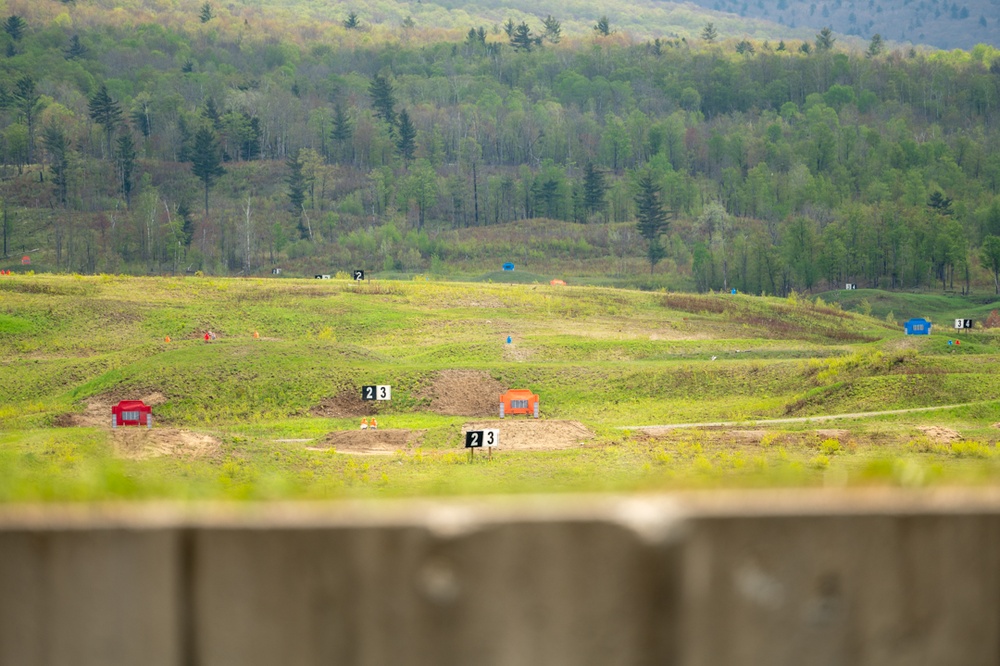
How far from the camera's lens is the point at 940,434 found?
1304 inches

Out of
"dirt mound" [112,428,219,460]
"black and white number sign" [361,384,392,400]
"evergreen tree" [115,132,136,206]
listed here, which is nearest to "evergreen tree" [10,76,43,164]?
"evergreen tree" [115,132,136,206]

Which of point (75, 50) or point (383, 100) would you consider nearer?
point (383, 100)

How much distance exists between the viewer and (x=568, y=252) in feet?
390

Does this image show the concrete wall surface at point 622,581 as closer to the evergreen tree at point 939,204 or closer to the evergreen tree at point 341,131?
the evergreen tree at point 939,204

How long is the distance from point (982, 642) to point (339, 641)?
6.72 feet

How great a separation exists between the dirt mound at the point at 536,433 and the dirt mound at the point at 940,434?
407 inches

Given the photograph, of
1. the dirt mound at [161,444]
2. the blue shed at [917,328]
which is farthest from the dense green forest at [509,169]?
the dirt mound at [161,444]

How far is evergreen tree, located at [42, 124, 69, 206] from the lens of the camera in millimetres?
131750

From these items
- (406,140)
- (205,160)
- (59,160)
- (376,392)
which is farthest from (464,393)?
(406,140)

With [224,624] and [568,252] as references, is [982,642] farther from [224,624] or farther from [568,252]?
[568,252]

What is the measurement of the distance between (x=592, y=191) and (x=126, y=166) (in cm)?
5600

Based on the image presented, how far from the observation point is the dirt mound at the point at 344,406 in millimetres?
45188

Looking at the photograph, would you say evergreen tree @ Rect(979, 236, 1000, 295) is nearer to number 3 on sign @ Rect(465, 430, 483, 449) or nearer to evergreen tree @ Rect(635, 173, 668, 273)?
evergreen tree @ Rect(635, 173, 668, 273)

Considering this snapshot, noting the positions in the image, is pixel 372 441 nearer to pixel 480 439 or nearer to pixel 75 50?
pixel 480 439
